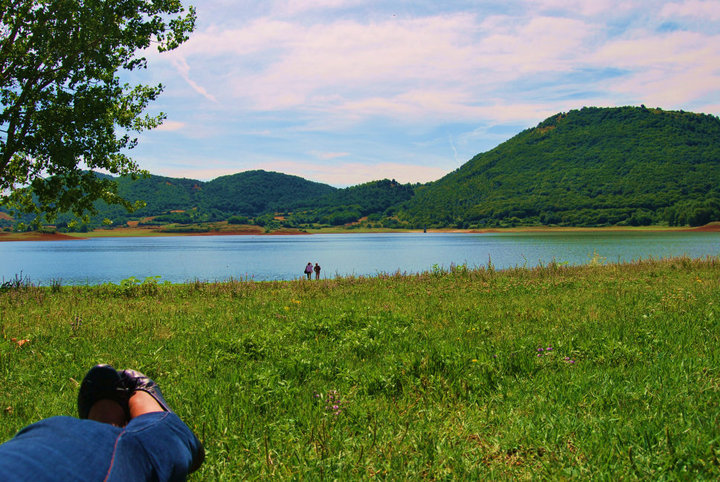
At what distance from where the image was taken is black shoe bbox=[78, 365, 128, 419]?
3109 millimetres

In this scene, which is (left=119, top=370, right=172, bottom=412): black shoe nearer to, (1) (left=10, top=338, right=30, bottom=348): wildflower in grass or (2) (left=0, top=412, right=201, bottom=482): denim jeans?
(2) (left=0, top=412, right=201, bottom=482): denim jeans

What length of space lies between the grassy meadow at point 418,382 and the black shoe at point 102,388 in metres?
0.79

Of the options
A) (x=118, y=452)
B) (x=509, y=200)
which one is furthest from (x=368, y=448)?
(x=509, y=200)

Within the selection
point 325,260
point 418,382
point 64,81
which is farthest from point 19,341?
point 325,260

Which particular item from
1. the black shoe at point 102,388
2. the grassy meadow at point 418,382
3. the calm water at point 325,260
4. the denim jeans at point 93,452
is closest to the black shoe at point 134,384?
the black shoe at point 102,388

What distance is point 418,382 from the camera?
186 inches

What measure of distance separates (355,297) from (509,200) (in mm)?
201157

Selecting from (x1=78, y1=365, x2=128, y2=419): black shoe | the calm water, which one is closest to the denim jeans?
(x1=78, y1=365, x2=128, y2=419): black shoe

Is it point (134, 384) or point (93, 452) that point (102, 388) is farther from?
point (93, 452)

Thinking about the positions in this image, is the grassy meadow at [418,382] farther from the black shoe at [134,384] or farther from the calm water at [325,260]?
the calm water at [325,260]

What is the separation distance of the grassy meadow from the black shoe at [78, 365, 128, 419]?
789 mm

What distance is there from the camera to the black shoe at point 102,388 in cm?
311

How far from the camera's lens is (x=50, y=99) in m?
16.1

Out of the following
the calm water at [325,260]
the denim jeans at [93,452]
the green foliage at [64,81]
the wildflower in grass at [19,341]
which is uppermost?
the green foliage at [64,81]
